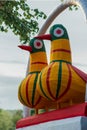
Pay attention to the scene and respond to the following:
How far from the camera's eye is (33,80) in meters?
6.49

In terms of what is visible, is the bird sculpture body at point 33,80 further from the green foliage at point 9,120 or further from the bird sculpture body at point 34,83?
the green foliage at point 9,120

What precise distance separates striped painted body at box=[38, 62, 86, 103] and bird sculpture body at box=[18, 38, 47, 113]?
489 mm

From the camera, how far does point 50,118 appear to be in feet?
19.3

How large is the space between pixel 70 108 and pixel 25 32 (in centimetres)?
696

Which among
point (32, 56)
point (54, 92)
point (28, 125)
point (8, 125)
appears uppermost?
point (32, 56)

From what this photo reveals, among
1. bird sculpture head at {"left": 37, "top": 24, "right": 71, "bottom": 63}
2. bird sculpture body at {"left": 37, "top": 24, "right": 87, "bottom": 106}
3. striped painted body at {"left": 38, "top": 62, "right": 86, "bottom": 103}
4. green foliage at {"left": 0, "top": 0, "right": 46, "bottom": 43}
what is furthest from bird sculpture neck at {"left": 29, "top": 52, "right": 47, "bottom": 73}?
green foliage at {"left": 0, "top": 0, "right": 46, "bottom": 43}

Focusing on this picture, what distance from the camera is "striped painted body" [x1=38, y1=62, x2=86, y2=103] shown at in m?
5.87

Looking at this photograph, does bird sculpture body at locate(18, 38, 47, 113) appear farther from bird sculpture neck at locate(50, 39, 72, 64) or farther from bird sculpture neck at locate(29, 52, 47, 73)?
bird sculpture neck at locate(50, 39, 72, 64)

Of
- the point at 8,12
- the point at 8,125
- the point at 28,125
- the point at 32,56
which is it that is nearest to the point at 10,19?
the point at 8,12

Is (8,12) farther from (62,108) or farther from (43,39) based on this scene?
(62,108)

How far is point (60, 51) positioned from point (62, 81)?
51cm

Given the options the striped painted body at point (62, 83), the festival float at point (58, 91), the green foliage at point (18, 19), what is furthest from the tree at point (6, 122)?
the striped painted body at point (62, 83)

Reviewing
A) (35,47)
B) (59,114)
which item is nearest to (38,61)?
(35,47)

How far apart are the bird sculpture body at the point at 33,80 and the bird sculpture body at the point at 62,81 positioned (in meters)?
0.37
